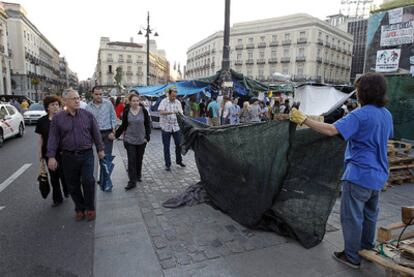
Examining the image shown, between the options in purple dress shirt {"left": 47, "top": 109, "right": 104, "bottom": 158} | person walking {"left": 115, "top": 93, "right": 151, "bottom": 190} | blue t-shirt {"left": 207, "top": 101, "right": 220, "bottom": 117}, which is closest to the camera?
purple dress shirt {"left": 47, "top": 109, "right": 104, "bottom": 158}

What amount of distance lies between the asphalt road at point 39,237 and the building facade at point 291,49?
53.9 m

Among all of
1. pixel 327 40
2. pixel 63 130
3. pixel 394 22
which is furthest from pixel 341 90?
pixel 327 40

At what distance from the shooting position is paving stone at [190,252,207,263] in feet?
9.59

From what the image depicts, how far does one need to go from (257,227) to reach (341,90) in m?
9.92

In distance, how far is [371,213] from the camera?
109 inches

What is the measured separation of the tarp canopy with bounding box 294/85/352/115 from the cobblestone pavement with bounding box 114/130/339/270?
8192 mm

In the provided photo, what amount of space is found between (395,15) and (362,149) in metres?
23.4

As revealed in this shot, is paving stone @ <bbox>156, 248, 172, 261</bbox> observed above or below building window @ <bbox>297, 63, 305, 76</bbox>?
below

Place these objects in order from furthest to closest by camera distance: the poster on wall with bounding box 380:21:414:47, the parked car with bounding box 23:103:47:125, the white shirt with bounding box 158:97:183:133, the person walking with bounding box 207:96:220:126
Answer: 1. the poster on wall with bounding box 380:21:414:47
2. the parked car with bounding box 23:103:47:125
3. the person walking with bounding box 207:96:220:126
4. the white shirt with bounding box 158:97:183:133

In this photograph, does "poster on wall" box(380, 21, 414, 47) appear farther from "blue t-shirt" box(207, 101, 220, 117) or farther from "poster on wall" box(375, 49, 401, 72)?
Result: "blue t-shirt" box(207, 101, 220, 117)

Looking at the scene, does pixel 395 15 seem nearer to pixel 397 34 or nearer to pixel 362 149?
pixel 397 34

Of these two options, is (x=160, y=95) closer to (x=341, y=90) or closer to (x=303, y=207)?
(x=341, y=90)

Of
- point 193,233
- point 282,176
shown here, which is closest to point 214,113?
point 193,233

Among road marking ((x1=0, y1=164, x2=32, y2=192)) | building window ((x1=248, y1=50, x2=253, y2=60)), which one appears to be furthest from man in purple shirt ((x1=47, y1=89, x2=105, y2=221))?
building window ((x1=248, y1=50, x2=253, y2=60))
